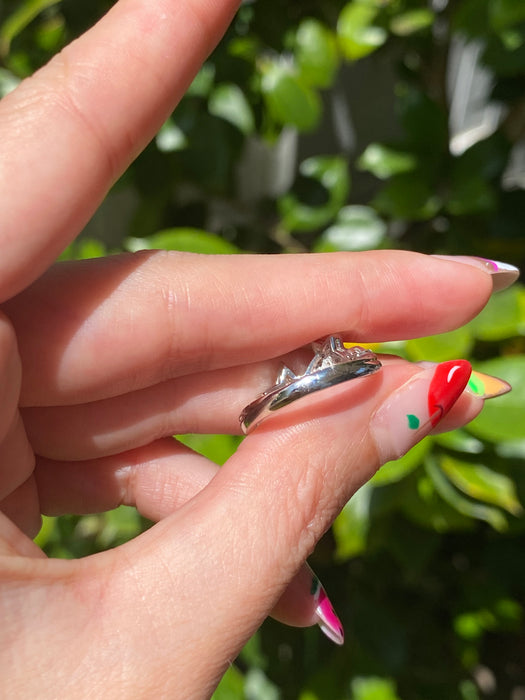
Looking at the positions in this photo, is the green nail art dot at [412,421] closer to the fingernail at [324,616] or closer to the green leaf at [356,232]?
the fingernail at [324,616]

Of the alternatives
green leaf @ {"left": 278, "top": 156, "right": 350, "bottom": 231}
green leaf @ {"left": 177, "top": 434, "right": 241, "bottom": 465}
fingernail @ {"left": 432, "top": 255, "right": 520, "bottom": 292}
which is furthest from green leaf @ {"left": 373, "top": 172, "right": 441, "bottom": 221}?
green leaf @ {"left": 177, "top": 434, "right": 241, "bottom": 465}

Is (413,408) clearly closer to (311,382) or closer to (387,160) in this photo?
(311,382)

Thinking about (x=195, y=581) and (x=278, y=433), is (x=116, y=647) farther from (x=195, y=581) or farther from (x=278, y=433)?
(x=278, y=433)

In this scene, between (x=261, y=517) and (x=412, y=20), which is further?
(x=412, y=20)

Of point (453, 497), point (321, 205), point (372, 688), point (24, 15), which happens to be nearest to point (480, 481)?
point (453, 497)

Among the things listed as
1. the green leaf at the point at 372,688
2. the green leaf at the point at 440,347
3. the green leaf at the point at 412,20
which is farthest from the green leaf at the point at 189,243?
the green leaf at the point at 372,688

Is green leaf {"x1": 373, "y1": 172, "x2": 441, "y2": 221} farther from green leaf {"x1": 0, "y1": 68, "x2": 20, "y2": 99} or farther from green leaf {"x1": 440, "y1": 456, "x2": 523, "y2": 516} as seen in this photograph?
green leaf {"x1": 0, "y1": 68, "x2": 20, "y2": 99}

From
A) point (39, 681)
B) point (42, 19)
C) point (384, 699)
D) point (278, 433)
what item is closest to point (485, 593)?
point (384, 699)
